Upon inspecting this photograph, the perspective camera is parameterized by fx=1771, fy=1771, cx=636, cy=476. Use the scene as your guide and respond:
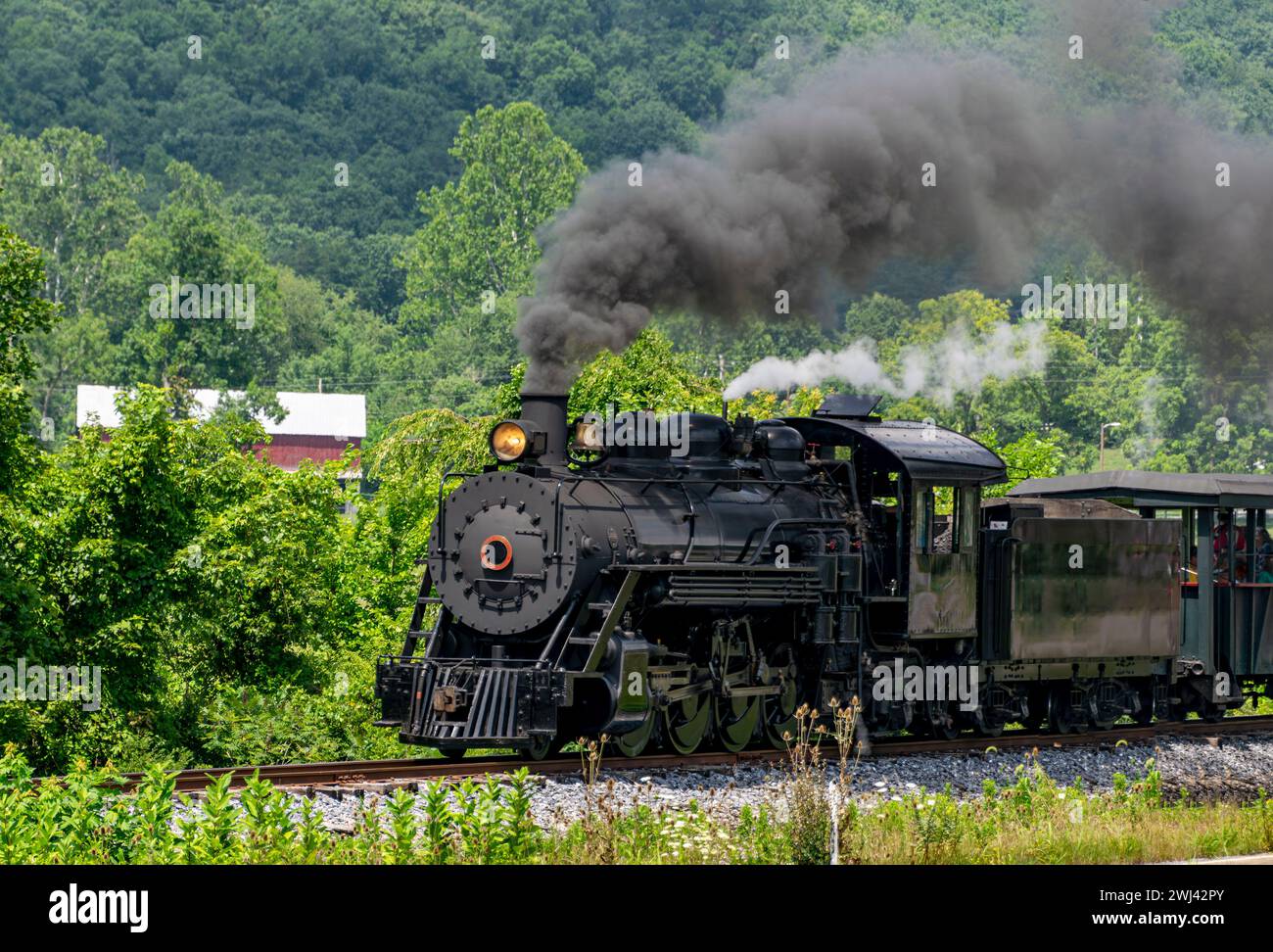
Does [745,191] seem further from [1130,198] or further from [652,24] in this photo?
[652,24]

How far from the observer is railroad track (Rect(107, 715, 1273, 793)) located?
13.9 meters

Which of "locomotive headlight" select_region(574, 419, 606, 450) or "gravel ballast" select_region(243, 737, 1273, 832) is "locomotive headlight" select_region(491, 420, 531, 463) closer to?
"locomotive headlight" select_region(574, 419, 606, 450)

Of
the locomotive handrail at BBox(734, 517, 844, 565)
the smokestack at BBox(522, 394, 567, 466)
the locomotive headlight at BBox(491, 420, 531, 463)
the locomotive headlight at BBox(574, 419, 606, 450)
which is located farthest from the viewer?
the locomotive headlight at BBox(574, 419, 606, 450)

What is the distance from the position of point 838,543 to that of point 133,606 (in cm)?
859

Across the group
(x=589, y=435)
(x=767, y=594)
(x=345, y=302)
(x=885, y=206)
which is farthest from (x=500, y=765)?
(x=345, y=302)

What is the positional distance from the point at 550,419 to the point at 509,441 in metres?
0.49

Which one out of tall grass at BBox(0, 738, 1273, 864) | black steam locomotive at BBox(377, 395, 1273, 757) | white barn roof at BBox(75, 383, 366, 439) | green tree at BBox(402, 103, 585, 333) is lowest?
tall grass at BBox(0, 738, 1273, 864)

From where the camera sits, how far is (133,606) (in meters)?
20.8

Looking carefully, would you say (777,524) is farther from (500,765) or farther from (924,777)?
(500,765)

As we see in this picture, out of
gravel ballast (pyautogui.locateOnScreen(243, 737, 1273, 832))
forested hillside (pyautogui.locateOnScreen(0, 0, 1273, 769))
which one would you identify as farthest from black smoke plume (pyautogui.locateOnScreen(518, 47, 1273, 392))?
gravel ballast (pyautogui.locateOnScreen(243, 737, 1273, 832))

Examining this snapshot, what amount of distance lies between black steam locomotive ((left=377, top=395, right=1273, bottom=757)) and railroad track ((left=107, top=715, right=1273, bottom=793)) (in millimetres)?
288

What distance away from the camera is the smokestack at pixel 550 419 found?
16188 mm

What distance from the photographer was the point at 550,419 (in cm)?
1623

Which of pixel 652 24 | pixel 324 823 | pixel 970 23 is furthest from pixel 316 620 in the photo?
pixel 652 24
